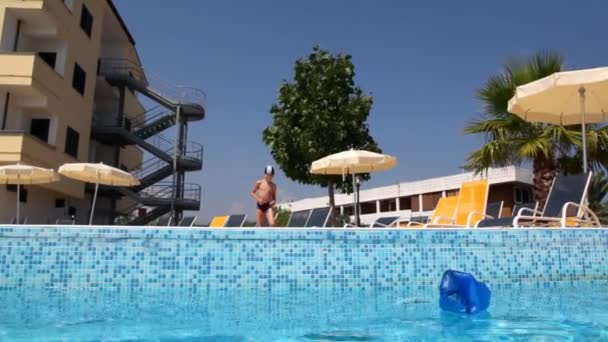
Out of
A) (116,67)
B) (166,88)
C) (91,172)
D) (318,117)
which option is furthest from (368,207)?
(91,172)

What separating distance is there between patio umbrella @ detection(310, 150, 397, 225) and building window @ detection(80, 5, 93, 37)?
1614cm

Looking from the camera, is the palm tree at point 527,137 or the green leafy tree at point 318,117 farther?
the green leafy tree at point 318,117

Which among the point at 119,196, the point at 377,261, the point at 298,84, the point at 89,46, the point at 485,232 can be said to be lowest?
the point at 377,261

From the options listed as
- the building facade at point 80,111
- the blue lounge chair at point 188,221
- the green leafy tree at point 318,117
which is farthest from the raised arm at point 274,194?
the building facade at point 80,111

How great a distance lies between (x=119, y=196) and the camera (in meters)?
24.5

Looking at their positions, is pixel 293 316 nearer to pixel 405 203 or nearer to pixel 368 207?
pixel 405 203

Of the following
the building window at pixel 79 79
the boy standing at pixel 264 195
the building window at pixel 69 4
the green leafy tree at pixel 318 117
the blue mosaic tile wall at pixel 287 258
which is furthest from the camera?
the building window at pixel 79 79

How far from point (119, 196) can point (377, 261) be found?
69.4ft

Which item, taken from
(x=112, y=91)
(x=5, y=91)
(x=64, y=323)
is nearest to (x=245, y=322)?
(x=64, y=323)

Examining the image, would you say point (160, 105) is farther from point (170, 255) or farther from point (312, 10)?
point (170, 255)

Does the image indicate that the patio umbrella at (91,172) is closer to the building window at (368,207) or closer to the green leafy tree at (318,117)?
the green leafy tree at (318,117)

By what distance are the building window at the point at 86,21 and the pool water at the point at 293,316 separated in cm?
1938

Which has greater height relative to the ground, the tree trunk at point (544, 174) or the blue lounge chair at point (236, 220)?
the tree trunk at point (544, 174)

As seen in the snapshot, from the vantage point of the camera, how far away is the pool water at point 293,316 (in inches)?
136
